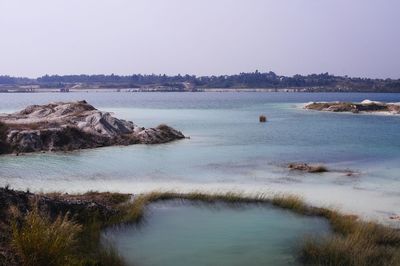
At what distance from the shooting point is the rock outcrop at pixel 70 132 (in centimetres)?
3169

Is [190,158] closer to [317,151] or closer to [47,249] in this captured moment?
[317,151]

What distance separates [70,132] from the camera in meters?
34.3

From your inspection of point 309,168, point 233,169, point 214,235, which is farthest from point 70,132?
point 214,235

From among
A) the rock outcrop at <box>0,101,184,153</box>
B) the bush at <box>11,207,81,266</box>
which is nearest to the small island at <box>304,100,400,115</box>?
the rock outcrop at <box>0,101,184,153</box>

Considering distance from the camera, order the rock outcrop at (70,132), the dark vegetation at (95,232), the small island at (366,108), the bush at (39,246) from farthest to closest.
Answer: the small island at (366,108)
the rock outcrop at (70,132)
the dark vegetation at (95,232)
the bush at (39,246)

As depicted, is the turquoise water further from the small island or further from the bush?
the small island

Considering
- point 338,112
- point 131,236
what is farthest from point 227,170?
point 338,112

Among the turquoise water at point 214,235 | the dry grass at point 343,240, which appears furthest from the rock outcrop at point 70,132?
the turquoise water at point 214,235

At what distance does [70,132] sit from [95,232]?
74.5ft

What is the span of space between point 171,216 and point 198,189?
165 inches

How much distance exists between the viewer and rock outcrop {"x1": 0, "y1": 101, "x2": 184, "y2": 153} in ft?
104

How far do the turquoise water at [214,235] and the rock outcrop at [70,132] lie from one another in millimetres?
17478

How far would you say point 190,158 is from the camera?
2894 centimetres

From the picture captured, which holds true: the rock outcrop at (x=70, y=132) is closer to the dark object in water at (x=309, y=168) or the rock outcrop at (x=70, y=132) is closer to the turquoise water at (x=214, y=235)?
the dark object in water at (x=309, y=168)
